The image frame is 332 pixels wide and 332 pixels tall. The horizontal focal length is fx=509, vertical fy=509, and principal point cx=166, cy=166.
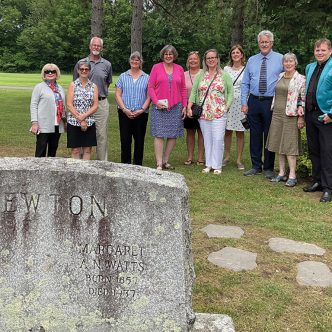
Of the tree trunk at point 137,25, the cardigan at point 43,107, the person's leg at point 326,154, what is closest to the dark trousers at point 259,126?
the person's leg at point 326,154

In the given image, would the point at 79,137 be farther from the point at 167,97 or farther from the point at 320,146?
the point at 320,146

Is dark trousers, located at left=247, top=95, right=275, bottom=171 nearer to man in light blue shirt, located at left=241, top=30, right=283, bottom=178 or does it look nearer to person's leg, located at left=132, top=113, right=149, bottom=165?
man in light blue shirt, located at left=241, top=30, right=283, bottom=178

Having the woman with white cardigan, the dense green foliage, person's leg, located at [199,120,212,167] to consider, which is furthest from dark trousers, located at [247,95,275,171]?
the dense green foliage

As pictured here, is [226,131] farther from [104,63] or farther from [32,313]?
[32,313]

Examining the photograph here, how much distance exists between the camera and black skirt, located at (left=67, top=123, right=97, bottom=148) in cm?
648

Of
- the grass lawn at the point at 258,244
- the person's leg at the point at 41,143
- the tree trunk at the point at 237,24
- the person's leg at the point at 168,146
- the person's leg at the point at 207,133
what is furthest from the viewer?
the tree trunk at the point at 237,24

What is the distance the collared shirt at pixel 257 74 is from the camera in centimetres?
698

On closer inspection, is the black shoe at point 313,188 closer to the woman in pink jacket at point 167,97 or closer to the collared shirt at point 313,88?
the collared shirt at point 313,88

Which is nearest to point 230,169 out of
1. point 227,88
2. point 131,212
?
point 227,88

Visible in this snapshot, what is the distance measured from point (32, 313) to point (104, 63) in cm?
505

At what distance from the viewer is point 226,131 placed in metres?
8.00

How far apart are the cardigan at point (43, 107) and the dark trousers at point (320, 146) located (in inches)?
126

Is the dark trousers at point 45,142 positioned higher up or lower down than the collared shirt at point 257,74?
lower down

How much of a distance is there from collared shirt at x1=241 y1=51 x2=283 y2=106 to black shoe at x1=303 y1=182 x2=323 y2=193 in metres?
1.35
